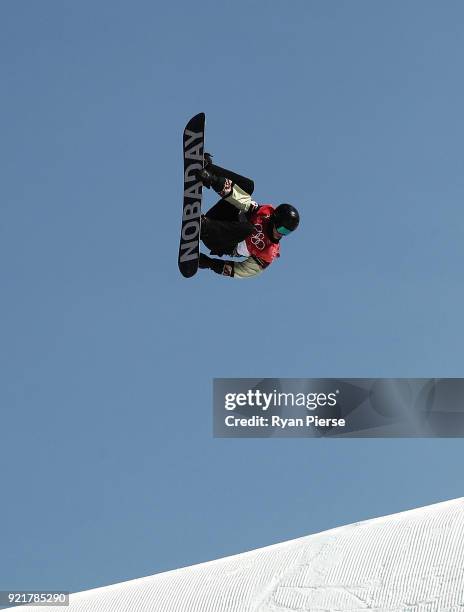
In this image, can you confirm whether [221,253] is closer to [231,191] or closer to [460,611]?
[231,191]

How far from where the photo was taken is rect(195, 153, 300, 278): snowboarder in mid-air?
15.4m

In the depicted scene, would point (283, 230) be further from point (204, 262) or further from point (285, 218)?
point (204, 262)

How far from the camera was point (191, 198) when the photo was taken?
15641 mm

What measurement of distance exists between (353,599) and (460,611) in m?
1.28

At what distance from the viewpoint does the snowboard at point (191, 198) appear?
15500 mm

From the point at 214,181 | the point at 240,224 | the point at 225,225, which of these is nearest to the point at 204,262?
the point at 225,225

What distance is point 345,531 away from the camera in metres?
11.7

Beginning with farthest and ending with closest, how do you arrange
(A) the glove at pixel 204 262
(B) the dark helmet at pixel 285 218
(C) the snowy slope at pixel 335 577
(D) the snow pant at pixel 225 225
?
(A) the glove at pixel 204 262, (D) the snow pant at pixel 225 225, (B) the dark helmet at pixel 285 218, (C) the snowy slope at pixel 335 577

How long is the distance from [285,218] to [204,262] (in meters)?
1.45

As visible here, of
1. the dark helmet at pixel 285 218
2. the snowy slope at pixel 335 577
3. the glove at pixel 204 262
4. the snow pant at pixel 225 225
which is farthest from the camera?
the glove at pixel 204 262

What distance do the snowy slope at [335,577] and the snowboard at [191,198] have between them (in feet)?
16.3

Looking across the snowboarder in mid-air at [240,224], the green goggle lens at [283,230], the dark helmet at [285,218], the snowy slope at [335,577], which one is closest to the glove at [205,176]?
the snowboarder in mid-air at [240,224]

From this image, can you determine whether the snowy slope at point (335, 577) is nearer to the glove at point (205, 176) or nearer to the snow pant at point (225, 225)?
the snow pant at point (225, 225)

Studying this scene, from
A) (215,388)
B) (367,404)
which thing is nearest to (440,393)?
(367,404)
